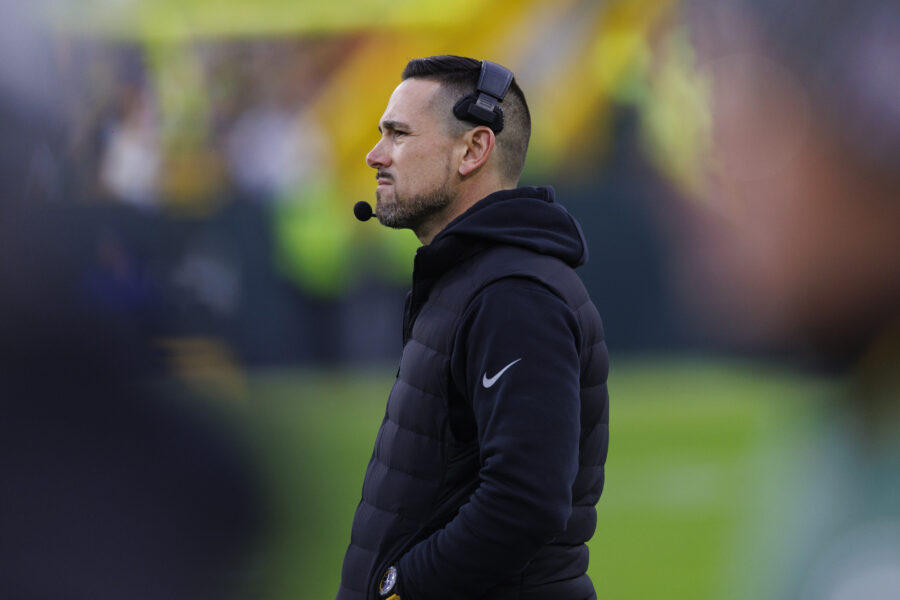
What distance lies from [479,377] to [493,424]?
0.07 meters

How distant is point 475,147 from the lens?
157 centimetres

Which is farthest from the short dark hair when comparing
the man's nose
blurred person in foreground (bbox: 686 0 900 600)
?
blurred person in foreground (bbox: 686 0 900 600)

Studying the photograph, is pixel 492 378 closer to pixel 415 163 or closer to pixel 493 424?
pixel 493 424

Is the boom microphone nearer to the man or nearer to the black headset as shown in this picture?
the man

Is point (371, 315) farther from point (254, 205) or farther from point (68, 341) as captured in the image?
point (68, 341)

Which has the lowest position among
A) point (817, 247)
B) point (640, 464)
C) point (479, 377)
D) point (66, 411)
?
point (66, 411)

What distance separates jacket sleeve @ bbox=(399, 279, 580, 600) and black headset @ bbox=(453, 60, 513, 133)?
0.31 metres

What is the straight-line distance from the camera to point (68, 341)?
2.79 m

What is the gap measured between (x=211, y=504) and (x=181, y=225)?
0.78 meters

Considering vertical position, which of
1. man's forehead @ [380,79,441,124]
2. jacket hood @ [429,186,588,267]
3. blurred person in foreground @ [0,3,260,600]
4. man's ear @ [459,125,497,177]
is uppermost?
man's forehead @ [380,79,441,124]

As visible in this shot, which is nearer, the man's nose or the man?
the man

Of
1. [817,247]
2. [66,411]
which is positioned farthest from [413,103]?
[817,247]

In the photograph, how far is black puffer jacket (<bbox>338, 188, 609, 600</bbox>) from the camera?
130cm

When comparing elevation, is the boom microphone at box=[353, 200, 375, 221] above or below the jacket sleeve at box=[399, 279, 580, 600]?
above
